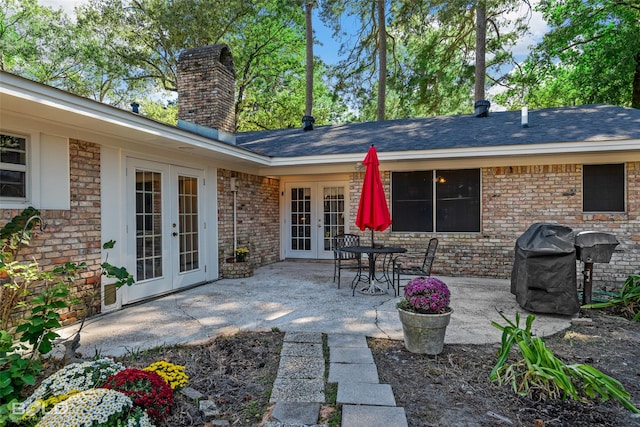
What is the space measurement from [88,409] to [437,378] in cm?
229

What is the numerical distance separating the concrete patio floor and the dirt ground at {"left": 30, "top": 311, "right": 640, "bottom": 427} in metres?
0.29

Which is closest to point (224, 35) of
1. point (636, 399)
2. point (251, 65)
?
point (251, 65)

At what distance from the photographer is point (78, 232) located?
13.6 feet

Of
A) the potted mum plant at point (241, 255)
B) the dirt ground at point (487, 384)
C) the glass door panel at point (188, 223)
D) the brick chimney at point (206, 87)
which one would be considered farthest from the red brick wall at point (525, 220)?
the brick chimney at point (206, 87)

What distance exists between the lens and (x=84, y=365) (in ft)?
7.44

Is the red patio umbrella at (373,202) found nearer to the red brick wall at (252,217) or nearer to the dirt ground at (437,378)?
the dirt ground at (437,378)

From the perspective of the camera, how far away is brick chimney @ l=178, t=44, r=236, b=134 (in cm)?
738

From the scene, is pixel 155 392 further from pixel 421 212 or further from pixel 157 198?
pixel 421 212

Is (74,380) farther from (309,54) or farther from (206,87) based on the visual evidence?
(309,54)

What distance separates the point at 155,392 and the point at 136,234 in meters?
3.42

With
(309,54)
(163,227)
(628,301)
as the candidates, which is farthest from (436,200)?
(309,54)

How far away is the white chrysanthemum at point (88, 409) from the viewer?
165 centimetres

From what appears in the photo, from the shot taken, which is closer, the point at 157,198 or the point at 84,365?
the point at 84,365

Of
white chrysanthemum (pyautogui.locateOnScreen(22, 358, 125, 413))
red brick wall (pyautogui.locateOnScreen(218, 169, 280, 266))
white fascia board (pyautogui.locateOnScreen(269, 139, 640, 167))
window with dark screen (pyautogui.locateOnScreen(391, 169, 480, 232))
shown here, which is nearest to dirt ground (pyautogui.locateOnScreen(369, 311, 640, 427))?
white chrysanthemum (pyautogui.locateOnScreen(22, 358, 125, 413))
